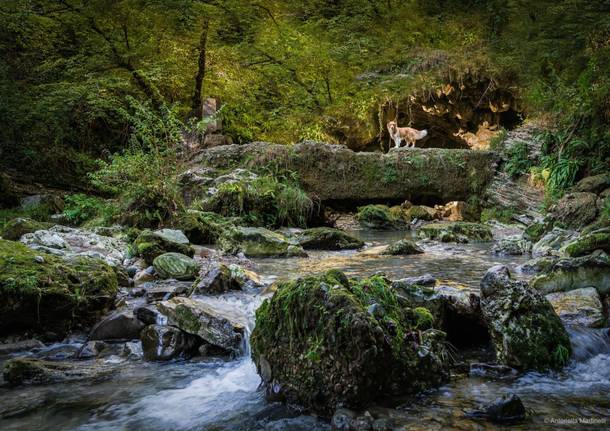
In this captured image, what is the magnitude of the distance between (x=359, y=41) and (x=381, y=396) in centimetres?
1854

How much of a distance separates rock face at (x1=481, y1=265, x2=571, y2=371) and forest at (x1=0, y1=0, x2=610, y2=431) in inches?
0.6

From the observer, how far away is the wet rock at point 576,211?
7574 mm

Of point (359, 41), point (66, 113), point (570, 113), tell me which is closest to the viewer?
point (570, 113)

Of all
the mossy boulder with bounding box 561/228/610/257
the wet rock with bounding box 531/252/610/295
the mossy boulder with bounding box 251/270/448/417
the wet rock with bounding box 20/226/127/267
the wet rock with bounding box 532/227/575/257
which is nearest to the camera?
the mossy boulder with bounding box 251/270/448/417

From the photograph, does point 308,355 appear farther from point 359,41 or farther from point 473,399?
point 359,41

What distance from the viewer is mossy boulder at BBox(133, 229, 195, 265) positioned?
5.61 meters

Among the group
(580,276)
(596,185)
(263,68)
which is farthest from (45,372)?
(263,68)

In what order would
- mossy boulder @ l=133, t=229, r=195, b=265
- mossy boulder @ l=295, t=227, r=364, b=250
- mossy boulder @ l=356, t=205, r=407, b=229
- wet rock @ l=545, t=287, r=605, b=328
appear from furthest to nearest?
1. mossy boulder @ l=356, t=205, r=407, b=229
2. mossy boulder @ l=295, t=227, r=364, b=250
3. mossy boulder @ l=133, t=229, r=195, b=265
4. wet rock @ l=545, t=287, r=605, b=328

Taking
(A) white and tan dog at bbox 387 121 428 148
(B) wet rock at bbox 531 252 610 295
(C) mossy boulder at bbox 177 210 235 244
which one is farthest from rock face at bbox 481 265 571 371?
(A) white and tan dog at bbox 387 121 428 148

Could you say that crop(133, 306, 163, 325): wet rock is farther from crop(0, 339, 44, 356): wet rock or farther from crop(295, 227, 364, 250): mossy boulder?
crop(295, 227, 364, 250): mossy boulder

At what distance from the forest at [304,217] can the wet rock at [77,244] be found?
0.06 meters

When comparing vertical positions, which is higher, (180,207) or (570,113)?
(570,113)

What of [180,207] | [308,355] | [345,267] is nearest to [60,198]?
[180,207]

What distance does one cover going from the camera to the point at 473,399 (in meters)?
2.32
